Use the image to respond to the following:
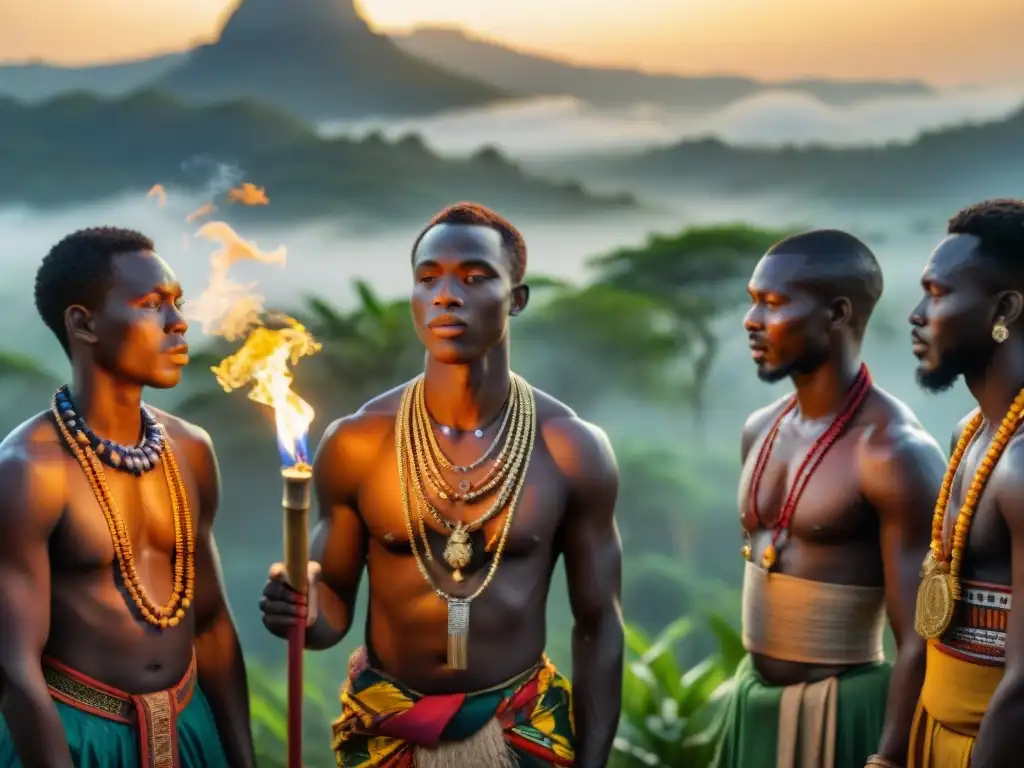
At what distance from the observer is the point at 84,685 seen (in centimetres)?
319

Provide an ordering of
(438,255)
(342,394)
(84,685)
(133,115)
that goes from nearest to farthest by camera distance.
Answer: (84,685) → (438,255) → (342,394) → (133,115)

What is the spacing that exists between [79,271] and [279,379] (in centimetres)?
66

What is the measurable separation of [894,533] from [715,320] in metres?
4.27

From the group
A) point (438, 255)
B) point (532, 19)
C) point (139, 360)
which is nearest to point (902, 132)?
point (532, 19)

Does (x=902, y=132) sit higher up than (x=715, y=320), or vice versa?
(x=902, y=132)

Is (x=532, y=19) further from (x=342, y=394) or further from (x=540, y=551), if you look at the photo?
(x=540, y=551)

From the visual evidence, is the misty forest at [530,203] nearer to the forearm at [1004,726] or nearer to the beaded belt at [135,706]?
the beaded belt at [135,706]

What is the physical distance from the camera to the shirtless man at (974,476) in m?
3.08

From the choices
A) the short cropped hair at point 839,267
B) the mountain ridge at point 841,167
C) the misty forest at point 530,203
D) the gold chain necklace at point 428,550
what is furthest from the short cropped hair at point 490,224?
the mountain ridge at point 841,167

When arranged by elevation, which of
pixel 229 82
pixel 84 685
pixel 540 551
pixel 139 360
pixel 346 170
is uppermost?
pixel 229 82

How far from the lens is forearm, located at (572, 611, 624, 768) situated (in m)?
3.64

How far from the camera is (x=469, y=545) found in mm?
3498

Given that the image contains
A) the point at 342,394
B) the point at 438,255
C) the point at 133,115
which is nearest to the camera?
the point at 438,255

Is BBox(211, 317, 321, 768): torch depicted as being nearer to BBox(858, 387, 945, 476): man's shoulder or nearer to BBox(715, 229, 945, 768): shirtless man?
BBox(715, 229, 945, 768): shirtless man
